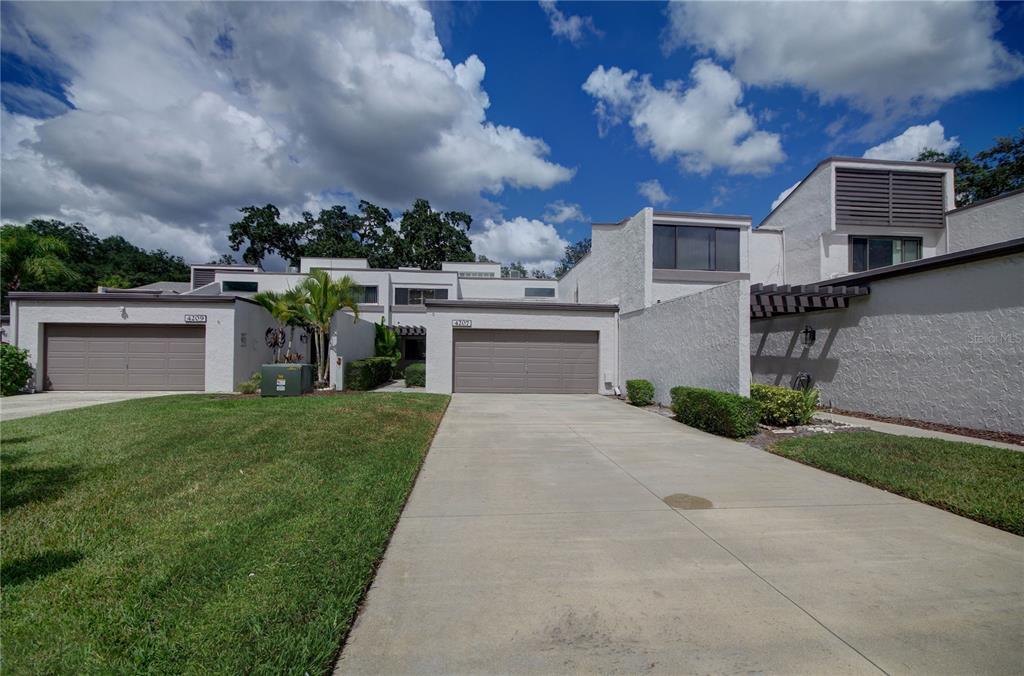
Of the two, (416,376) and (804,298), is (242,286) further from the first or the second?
(804,298)

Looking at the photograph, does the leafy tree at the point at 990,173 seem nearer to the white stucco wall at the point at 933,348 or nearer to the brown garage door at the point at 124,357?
the white stucco wall at the point at 933,348

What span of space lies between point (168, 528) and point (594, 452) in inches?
212

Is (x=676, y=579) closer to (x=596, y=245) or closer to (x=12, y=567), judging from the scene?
(x=12, y=567)

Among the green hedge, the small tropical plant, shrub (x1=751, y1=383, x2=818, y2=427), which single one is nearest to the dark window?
the small tropical plant

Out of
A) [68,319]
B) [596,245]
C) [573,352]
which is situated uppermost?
[596,245]

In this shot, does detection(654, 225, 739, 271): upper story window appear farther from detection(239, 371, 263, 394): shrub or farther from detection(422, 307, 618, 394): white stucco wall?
detection(239, 371, 263, 394): shrub

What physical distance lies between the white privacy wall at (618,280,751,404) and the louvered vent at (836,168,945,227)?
387 inches

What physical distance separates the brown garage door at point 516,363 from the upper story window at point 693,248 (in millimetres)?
5036

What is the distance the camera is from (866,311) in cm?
1040

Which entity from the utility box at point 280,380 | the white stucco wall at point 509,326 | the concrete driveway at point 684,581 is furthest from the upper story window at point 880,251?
the utility box at point 280,380

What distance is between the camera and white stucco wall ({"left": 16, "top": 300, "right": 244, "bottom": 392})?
13953 mm

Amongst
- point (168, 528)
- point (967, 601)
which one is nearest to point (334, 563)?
point (168, 528)

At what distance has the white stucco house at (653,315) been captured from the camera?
11172 mm

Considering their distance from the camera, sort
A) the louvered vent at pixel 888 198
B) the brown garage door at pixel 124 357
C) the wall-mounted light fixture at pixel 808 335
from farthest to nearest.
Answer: the louvered vent at pixel 888 198 < the brown garage door at pixel 124 357 < the wall-mounted light fixture at pixel 808 335
